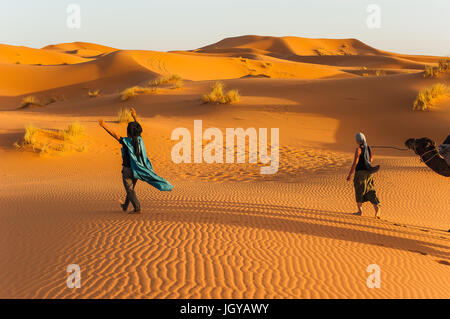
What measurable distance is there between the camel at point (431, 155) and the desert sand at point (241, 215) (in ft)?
4.11

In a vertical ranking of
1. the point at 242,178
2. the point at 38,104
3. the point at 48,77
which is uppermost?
the point at 48,77

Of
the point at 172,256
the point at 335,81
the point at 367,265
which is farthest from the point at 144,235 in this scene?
the point at 335,81

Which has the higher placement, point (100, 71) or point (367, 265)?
point (100, 71)

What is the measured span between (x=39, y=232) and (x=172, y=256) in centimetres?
273

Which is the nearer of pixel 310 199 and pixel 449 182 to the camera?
pixel 310 199

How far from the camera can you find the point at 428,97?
63.6 feet

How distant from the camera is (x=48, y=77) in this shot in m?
42.5
